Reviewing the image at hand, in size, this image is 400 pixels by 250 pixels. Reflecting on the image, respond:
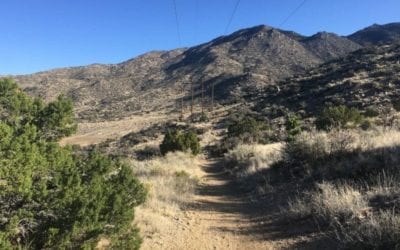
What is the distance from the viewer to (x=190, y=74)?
117688 mm

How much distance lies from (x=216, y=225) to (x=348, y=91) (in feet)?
117

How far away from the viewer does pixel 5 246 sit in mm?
5668

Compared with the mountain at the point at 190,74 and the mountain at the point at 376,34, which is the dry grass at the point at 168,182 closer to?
the mountain at the point at 190,74

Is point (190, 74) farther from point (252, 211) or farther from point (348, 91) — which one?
point (252, 211)


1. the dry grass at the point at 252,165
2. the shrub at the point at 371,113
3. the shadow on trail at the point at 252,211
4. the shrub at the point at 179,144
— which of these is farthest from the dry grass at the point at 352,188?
the shrub at the point at 371,113

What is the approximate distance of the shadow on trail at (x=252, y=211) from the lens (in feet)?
27.5

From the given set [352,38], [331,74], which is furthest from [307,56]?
[331,74]

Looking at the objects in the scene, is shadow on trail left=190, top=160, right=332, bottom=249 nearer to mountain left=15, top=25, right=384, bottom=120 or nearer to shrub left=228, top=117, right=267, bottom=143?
shrub left=228, top=117, right=267, bottom=143

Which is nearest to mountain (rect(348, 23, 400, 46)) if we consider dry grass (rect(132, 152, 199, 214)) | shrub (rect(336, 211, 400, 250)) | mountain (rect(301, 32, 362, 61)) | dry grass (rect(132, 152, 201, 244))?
mountain (rect(301, 32, 362, 61))

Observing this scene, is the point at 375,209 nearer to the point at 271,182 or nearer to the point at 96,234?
the point at 96,234

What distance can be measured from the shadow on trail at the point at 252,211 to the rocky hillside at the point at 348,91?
1710 centimetres

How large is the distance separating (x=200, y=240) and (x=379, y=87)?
3536 centimetres

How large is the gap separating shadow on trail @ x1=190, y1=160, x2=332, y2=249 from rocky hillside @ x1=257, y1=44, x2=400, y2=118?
56.1 feet

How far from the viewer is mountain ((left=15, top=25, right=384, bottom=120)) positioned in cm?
9069
